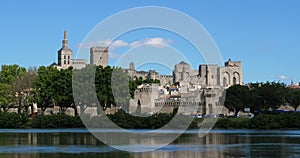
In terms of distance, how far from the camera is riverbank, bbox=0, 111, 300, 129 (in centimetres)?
7512

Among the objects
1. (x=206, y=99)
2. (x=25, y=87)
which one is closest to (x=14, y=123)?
(x=25, y=87)

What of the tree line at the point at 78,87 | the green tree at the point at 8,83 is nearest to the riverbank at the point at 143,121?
the tree line at the point at 78,87

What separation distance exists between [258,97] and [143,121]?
1585 inches

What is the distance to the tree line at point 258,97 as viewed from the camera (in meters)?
112

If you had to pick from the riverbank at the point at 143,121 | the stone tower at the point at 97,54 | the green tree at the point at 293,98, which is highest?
the stone tower at the point at 97,54

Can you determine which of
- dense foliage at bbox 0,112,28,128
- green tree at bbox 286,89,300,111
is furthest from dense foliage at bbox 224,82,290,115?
dense foliage at bbox 0,112,28,128

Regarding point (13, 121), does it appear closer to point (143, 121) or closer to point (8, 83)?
point (143, 121)

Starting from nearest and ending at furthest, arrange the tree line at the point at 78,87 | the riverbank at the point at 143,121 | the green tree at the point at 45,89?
the riverbank at the point at 143,121 < the tree line at the point at 78,87 < the green tree at the point at 45,89

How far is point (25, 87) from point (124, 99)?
70.6 feet

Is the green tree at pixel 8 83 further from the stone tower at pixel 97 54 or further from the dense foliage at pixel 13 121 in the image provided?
the dense foliage at pixel 13 121

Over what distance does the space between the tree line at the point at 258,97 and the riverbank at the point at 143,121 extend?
112 feet

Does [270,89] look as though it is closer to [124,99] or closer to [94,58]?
[124,99]

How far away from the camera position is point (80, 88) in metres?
92.6

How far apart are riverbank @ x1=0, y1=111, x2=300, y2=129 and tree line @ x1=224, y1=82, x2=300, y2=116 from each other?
3417 cm
